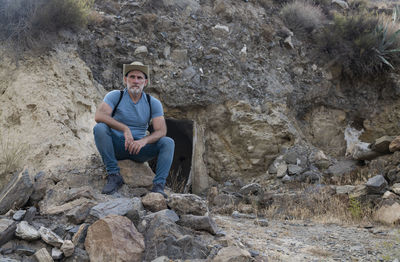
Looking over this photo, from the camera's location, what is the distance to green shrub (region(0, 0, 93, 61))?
620 centimetres

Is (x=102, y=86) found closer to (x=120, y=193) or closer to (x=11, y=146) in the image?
(x=11, y=146)

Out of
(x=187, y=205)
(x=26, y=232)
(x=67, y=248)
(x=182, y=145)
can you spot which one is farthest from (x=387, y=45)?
(x=26, y=232)

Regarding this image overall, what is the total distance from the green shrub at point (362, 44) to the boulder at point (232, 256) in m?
7.86

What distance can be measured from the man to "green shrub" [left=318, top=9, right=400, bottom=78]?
6.86 metres

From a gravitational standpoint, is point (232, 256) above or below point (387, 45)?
below

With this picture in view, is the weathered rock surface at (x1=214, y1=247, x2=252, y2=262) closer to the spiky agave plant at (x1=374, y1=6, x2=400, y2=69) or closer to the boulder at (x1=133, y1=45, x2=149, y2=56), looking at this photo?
the boulder at (x1=133, y1=45, x2=149, y2=56)

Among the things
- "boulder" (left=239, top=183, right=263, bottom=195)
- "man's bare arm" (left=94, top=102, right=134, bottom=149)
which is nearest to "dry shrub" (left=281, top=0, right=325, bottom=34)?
"boulder" (left=239, top=183, right=263, bottom=195)

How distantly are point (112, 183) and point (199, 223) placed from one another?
1.16 meters

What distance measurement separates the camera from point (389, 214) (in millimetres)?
4574

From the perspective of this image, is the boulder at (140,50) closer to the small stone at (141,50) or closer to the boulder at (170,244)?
the small stone at (141,50)

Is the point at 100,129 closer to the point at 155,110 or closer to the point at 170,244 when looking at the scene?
the point at 155,110

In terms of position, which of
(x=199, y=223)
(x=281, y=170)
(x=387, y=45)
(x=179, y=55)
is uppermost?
(x=387, y=45)

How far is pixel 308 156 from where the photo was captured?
25.4 ft

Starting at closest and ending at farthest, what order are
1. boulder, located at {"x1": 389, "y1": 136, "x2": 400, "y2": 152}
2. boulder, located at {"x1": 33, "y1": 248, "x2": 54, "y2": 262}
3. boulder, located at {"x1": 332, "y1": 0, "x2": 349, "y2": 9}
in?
boulder, located at {"x1": 33, "y1": 248, "x2": 54, "y2": 262} < boulder, located at {"x1": 389, "y1": 136, "x2": 400, "y2": 152} < boulder, located at {"x1": 332, "y1": 0, "x2": 349, "y2": 9}
